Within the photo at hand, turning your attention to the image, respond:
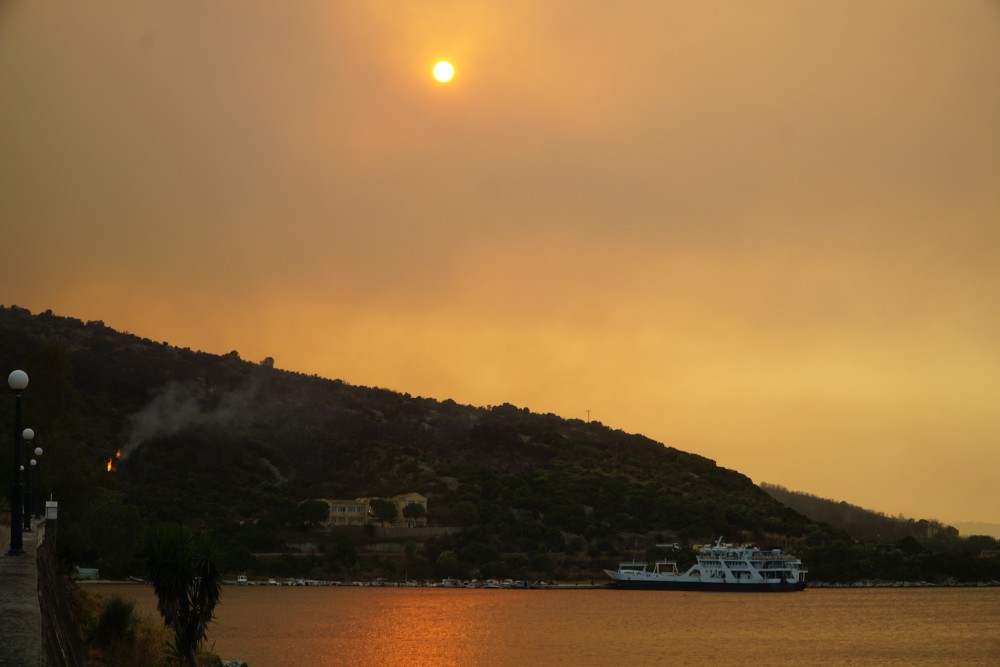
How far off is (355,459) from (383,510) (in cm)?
2165

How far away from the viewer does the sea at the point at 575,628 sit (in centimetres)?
5816

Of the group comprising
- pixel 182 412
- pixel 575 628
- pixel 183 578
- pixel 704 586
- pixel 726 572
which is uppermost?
pixel 182 412

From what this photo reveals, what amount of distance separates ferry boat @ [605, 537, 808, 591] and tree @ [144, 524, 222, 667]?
90.8 m

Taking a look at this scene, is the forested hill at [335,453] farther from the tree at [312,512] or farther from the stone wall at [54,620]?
the stone wall at [54,620]

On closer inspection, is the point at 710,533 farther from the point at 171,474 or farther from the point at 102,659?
the point at 102,659

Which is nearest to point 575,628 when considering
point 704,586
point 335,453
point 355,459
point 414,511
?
point 704,586

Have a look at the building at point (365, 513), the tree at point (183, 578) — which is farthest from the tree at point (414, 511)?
the tree at point (183, 578)

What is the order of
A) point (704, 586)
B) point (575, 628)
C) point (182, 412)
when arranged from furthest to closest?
point (182, 412)
point (704, 586)
point (575, 628)

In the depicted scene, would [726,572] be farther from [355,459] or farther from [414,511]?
[355,459]

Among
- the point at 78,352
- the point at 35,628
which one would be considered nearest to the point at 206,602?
the point at 35,628

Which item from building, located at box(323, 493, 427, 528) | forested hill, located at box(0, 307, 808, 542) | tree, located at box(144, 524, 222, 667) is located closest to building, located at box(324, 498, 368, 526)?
building, located at box(323, 493, 427, 528)

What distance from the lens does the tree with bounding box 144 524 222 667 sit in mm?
29953

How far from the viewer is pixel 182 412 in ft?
462

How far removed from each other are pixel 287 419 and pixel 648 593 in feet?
184
